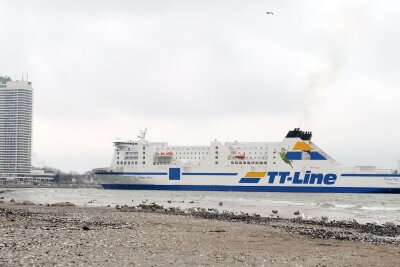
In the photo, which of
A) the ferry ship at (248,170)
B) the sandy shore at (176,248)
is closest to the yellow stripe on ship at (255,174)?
the ferry ship at (248,170)

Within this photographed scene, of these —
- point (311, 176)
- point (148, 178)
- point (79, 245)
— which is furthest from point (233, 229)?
point (148, 178)

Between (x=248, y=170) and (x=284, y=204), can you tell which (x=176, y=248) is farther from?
(x=248, y=170)

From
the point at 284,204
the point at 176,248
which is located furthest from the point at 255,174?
the point at 176,248

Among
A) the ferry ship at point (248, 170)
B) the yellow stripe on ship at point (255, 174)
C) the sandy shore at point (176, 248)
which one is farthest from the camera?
the yellow stripe on ship at point (255, 174)

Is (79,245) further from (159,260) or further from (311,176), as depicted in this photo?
(311,176)

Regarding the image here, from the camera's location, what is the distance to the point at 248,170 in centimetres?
7656

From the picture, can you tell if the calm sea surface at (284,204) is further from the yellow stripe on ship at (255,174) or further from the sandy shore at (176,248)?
the yellow stripe on ship at (255,174)

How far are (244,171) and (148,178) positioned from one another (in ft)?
49.6

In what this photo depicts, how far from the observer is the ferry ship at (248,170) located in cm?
7262

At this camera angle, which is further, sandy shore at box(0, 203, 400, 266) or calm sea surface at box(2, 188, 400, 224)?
calm sea surface at box(2, 188, 400, 224)

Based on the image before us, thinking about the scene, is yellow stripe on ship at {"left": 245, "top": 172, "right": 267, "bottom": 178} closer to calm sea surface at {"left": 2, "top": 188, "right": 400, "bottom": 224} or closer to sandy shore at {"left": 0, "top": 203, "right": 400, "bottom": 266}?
calm sea surface at {"left": 2, "top": 188, "right": 400, "bottom": 224}

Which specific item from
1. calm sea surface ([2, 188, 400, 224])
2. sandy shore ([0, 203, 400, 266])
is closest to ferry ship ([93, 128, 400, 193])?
calm sea surface ([2, 188, 400, 224])

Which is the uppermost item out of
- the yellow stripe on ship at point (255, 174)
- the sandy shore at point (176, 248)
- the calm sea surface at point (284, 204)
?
the yellow stripe on ship at point (255, 174)

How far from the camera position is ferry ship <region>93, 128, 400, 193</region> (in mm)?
72619
